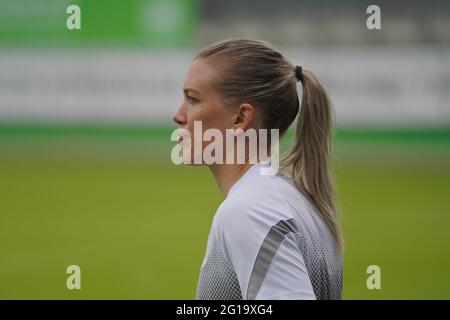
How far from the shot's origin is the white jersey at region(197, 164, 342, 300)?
3.78 feet

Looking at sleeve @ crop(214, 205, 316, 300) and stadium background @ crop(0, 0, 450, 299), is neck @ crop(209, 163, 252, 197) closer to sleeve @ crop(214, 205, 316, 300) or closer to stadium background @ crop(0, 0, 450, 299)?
sleeve @ crop(214, 205, 316, 300)

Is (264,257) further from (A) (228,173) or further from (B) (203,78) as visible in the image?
(B) (203,78)

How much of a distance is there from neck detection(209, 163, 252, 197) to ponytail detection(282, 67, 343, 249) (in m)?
0.08

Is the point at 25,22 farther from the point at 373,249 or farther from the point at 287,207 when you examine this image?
the point at 287,207

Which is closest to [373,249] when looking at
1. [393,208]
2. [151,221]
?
[393,208]

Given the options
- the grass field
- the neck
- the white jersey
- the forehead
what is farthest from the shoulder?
the grass field

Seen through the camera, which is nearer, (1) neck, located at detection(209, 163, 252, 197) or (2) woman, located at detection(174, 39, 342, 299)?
(2) woman, located at detection(174, 39, 342, 299)

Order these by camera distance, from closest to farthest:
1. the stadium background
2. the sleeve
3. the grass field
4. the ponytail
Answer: the sleeve
the ponytail
the grass field
the stadium background

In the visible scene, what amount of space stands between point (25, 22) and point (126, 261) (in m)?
1.79

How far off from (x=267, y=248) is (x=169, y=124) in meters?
4.04
